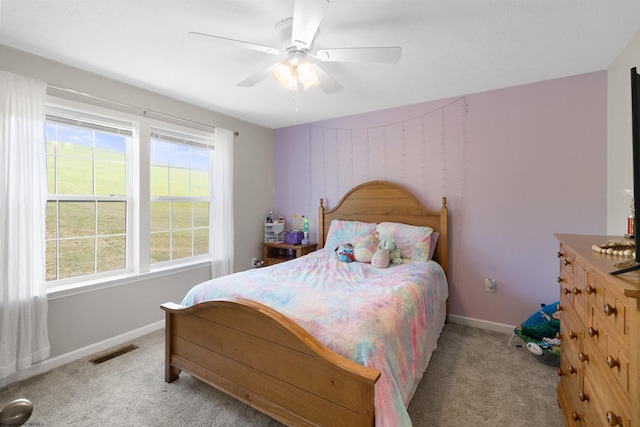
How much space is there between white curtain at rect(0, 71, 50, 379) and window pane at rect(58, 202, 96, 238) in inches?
12.0

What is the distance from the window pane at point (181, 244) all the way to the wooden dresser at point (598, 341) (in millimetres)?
3288

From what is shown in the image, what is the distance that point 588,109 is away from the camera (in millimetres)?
2432

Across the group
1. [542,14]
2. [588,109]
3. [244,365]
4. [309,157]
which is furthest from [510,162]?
[244,365]

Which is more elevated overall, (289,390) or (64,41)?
(64,41)

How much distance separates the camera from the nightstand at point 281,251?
3.62m

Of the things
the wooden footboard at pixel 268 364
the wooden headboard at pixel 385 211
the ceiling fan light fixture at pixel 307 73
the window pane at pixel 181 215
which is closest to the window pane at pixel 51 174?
the window pane at pixel 181 215

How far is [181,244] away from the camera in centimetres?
325

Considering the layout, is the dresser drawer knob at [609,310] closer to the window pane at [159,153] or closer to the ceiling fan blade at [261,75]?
the ceiling fan blade at [261,75]

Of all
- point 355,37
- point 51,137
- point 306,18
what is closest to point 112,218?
point 51,137

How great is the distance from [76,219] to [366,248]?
2522 mm

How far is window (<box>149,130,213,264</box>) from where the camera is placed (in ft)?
9.85

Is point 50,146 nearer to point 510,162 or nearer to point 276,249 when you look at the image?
point 276,249

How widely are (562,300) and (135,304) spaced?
130 inches

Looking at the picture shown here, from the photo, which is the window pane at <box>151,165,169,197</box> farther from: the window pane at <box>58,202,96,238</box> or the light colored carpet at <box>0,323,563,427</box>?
the light colored carpet at <box>0,323,563,427</box>
